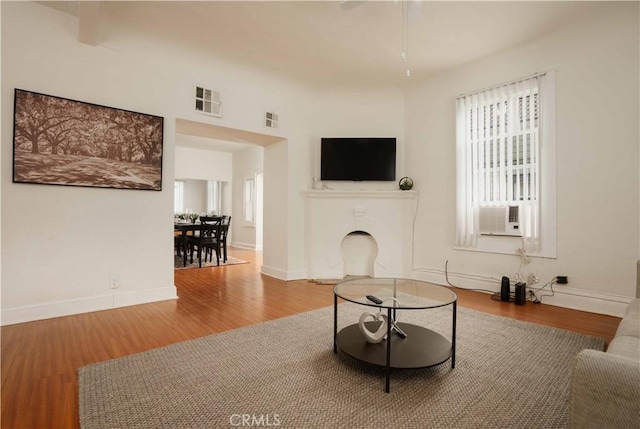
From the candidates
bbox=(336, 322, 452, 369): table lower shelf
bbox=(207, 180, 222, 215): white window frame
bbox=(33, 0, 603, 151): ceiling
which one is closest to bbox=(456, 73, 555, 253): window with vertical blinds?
bbox=(33, 0, 603, 151): ceiling

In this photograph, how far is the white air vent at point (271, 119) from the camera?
491 cm

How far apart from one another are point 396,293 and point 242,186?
797cm

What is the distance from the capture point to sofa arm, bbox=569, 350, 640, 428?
1.01 metres

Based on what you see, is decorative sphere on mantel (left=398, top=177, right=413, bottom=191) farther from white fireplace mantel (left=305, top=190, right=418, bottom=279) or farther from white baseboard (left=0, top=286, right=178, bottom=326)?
white baseboard (left=0, top=286, right=178, bottom=326)

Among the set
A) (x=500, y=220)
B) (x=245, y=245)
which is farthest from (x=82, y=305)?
(x=245, y=245)

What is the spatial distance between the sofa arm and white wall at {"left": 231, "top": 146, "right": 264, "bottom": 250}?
842 centimetres

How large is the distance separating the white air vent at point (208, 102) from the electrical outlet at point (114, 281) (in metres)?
2.19

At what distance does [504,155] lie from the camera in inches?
162

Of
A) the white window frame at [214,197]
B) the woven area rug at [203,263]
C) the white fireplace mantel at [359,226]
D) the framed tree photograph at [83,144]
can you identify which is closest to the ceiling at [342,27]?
the framed tree photograph at [83,144]

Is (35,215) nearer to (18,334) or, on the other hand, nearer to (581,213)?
(18,334)

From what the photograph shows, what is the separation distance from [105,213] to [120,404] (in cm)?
235

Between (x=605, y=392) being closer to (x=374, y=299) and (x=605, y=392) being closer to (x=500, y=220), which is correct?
(x=374, y=299)

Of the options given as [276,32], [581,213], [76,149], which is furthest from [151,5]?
[581,213]

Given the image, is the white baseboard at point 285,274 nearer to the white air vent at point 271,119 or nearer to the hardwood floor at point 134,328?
the hardwood floor at point 134,328
